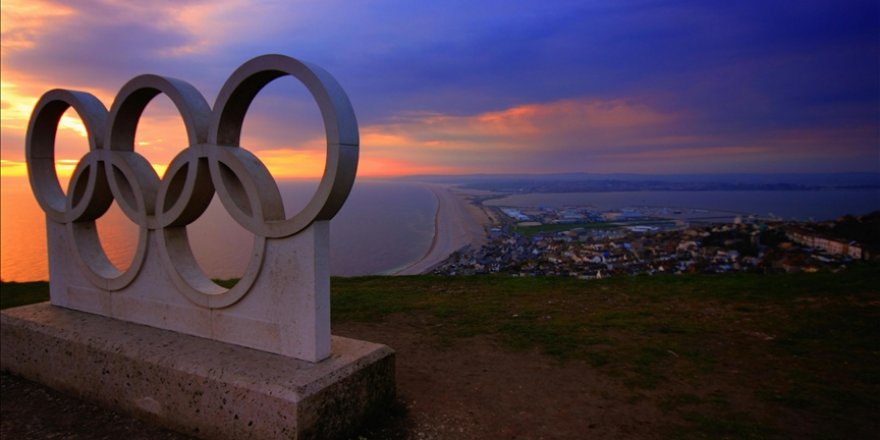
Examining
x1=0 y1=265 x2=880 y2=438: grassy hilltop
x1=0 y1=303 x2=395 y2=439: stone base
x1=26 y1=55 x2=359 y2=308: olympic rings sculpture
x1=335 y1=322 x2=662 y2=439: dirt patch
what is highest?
x1=26 y1=55 x2=359 y2=308: olympic rings sculpture

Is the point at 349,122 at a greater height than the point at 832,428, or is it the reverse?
the point at 349,122

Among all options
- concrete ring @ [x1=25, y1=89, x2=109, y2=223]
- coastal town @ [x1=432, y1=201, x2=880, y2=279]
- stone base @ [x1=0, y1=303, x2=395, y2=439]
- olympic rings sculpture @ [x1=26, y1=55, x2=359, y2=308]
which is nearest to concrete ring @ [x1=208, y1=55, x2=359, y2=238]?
olympic rings sculpture @ [x1=26, y1=55, x2=359, y2=308]

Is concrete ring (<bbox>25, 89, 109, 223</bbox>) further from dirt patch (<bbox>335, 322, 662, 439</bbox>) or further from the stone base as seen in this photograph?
dirt patch (<bbox>335, 322, 662, 439</bbox>)

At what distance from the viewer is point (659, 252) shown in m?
14.3

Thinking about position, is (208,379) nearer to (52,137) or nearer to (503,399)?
(503,399)

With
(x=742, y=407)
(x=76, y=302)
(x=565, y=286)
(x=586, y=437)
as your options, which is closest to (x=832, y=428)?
(x=742, y=407)

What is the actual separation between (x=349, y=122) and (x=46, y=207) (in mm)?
5362

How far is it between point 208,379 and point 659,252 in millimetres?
12715

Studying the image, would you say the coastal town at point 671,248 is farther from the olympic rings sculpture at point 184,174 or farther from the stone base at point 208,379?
the stone base at point 208,379

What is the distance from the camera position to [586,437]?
4.55 m

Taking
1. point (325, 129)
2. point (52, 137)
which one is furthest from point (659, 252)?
point (52, 137)

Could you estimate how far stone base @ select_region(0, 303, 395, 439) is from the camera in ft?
14.1

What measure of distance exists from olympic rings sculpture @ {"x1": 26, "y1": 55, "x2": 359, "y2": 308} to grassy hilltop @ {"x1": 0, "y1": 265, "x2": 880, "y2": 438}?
2402 mm

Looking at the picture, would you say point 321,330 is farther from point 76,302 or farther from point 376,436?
point 76,302
